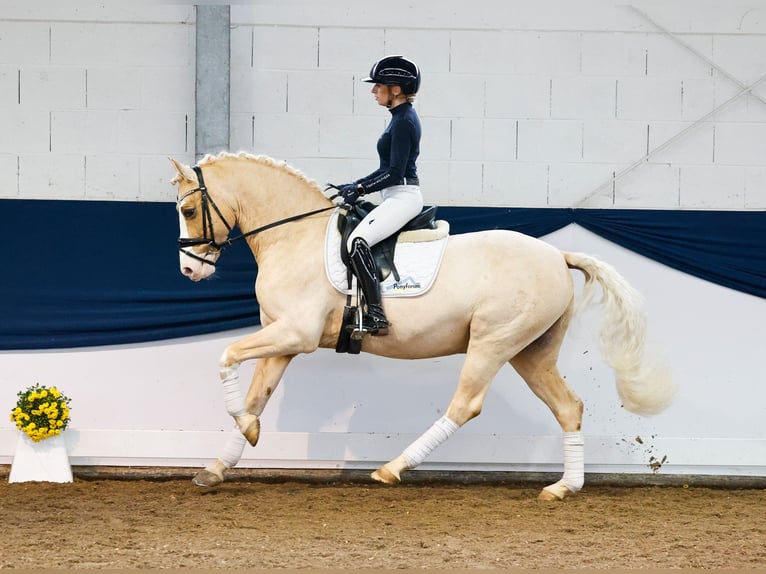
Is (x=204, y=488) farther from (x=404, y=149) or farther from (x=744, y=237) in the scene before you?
(x=744, y=237)

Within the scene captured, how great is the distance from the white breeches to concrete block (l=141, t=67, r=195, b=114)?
5.56ft

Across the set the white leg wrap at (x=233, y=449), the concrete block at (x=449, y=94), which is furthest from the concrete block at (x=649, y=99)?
the white leg wrap at (x=233, y=449)

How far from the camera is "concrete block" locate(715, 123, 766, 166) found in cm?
639

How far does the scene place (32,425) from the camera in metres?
5.73

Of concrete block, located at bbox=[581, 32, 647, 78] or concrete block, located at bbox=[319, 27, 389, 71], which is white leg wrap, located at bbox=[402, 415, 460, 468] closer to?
concrete block, located at bbox=[319, 27, 389, 71]

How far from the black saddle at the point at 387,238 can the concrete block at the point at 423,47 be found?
4.23ft

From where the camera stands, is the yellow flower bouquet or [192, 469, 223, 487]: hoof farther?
the yellow flower bouquet

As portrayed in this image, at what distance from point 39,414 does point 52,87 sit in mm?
1994

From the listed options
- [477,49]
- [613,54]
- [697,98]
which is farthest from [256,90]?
[697,98]

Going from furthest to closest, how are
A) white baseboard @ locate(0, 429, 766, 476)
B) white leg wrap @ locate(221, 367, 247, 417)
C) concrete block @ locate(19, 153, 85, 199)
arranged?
concrete block @ locate(19, 153, 85, 199)
white baseboard @ locate(0, 429, 766, 476)
white leg wrap @ locate(221, 367, 247, 417)

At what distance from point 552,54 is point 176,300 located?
277cm

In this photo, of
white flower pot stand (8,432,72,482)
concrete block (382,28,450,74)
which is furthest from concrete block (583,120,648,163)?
white flower pot stand (8,432,72,482)

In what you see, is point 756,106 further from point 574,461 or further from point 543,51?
point 574,461

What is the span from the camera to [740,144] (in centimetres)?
639
